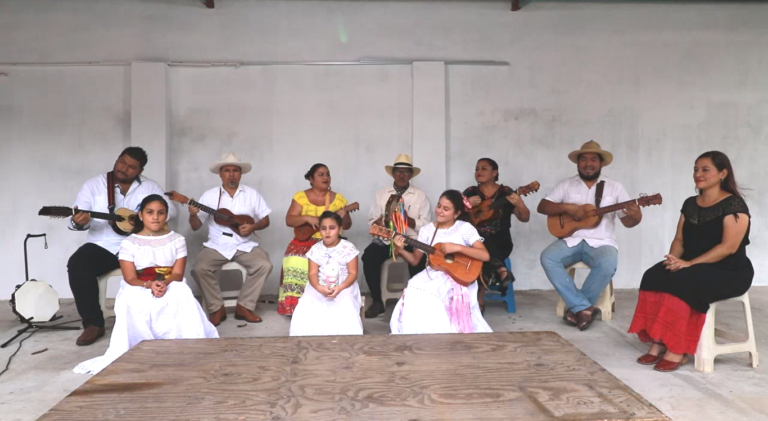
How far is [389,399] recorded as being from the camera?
5.65 ft

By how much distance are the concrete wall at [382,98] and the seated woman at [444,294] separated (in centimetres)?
194

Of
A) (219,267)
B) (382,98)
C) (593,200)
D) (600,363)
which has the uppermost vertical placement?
(382,98)

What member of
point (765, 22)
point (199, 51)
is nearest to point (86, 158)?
point (199, 51)

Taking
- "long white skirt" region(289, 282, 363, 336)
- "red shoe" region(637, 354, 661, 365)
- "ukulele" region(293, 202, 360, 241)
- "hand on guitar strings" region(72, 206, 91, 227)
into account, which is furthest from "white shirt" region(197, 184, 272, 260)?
"red shoe" region(637, 354, 661, 365)

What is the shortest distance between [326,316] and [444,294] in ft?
2.74

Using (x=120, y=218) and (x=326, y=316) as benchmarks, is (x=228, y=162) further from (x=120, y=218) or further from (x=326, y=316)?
(x=326, y=316)

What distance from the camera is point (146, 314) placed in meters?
3.67

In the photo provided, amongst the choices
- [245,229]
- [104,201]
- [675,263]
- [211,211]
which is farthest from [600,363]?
[104,201]

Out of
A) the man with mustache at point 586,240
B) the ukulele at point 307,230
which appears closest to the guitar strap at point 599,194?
the man with mustache at point 586,240

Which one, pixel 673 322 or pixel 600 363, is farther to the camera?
pixel 600 363

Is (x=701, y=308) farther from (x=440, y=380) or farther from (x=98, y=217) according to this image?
(x=98, y=217)

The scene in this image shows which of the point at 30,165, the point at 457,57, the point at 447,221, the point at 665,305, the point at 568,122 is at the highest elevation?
the point at 457,57

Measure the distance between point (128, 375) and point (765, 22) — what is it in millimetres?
7120

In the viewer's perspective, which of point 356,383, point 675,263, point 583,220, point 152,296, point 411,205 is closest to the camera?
point 356,383
